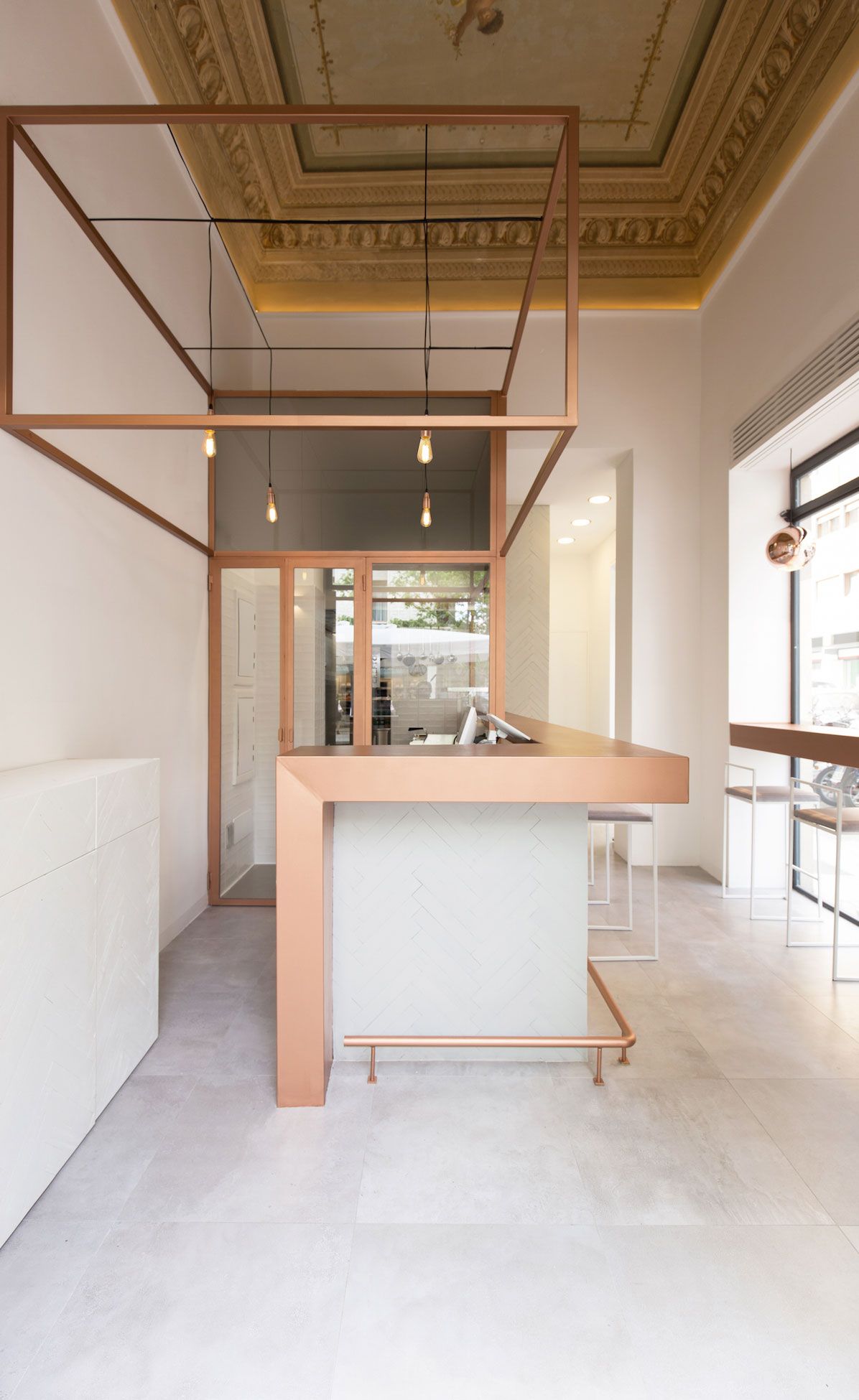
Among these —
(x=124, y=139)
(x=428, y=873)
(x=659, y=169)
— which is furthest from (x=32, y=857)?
(x=659, y=169)

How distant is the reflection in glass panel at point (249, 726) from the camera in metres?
4.46

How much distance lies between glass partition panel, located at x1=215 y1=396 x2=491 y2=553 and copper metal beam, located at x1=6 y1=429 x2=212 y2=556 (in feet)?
2.59

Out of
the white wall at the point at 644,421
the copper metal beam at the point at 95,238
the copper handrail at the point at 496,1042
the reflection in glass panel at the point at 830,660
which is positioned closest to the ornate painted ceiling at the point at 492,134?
the white wall at the point at 644,421

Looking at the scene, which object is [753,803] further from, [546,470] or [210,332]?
[210,332]

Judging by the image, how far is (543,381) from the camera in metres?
5.14

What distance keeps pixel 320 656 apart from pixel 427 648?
716mm

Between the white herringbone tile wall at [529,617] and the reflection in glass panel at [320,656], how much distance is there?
2.53m

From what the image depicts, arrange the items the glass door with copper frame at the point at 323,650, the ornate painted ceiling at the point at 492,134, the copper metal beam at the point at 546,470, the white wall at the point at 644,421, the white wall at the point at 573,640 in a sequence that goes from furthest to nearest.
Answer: the white wall at the point at 573,640, the white wall at the point at 644,421, the glass door with copper frame at the point at 323,650, the ornate painted ceiling at the point at 492,134, the copper metal beam at the point at 546,470

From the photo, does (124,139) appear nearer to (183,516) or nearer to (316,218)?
(183,516)

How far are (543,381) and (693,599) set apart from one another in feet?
6.42

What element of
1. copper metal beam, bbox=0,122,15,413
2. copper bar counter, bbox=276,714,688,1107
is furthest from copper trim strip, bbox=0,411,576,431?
copper bar counter, bbox=276,714,688,1107

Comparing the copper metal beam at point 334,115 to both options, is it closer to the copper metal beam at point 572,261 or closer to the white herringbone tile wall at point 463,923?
the copper metal beam at point 572,261

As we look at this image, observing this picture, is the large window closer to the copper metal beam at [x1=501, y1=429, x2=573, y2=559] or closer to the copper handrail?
the copper metal beam at [x1=501, y1=429, x2=573, y2=559]

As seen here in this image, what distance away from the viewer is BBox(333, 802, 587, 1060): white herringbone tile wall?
94.4 inches
